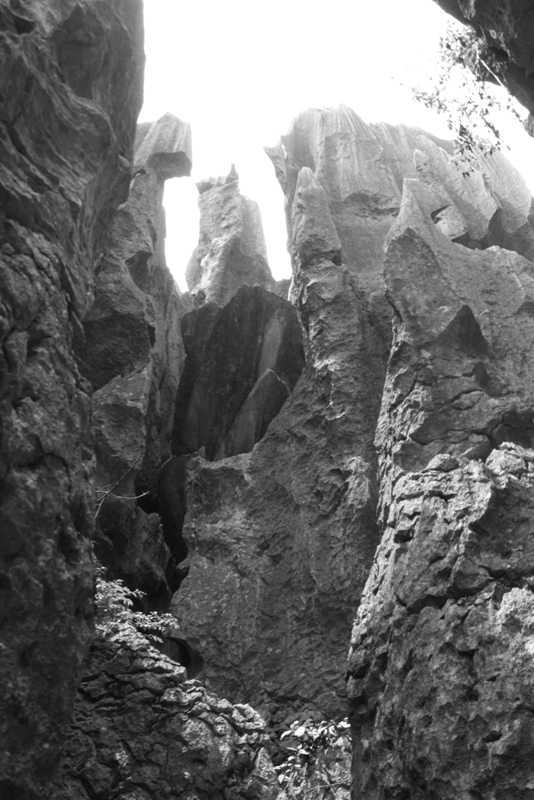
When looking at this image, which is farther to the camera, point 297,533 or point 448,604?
point 297,533

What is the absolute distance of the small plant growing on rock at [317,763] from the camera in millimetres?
11828

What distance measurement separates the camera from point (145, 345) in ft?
66.9

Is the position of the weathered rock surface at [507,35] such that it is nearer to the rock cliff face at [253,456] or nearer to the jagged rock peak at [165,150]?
the rock cliff face at [253,456]

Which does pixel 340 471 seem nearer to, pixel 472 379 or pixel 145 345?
pixel 472 379

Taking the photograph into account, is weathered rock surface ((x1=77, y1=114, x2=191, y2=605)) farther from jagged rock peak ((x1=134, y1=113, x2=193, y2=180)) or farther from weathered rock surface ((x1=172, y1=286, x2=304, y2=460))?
jagged rock peak ((x1=134, y1=113, x2=193, y2=180))

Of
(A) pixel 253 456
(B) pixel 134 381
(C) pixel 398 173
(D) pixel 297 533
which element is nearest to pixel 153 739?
(D) pixel 297 533

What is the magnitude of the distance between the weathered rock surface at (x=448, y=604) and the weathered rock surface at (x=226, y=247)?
10.9m

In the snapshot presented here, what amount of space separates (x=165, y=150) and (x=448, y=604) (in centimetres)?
2096

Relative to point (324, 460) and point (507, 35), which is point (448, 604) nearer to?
point (324, 460)

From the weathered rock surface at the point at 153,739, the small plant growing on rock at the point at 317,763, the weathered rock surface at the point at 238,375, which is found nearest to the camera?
the weathered rock surface at the point at 153,739

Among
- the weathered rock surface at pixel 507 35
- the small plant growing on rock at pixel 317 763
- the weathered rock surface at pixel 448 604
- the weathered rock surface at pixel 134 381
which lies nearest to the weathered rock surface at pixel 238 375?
the weathered rock surface at pixel 134 381

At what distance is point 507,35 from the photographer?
→ 9766 mm

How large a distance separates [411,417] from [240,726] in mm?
7317

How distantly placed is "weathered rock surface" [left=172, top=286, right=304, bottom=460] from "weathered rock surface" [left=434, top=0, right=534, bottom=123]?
37.7ft
